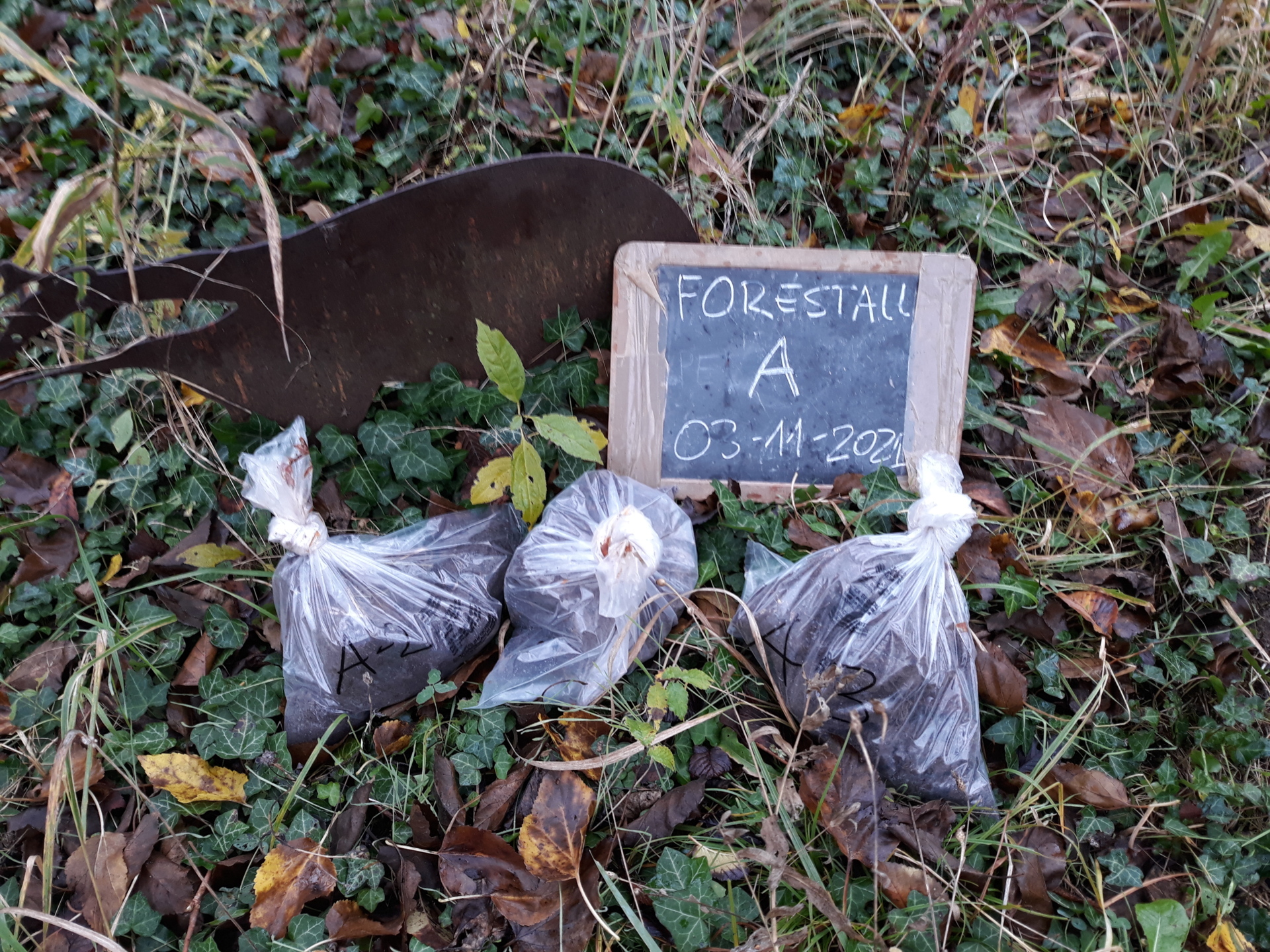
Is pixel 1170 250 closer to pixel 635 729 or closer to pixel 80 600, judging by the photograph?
pixel 635 729

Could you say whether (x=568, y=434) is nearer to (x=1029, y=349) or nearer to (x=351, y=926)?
(x=351, y=926)

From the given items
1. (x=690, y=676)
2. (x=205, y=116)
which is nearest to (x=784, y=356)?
(x=690, y=676)

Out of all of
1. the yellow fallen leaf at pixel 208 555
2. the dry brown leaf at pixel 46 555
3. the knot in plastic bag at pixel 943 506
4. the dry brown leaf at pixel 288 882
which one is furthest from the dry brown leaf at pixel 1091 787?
the dry brown leaf at pixel 46 555

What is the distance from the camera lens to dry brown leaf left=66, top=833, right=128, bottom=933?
4.25 ft

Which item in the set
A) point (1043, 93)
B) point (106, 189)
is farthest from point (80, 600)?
point (1043, 93)

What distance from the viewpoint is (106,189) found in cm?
141

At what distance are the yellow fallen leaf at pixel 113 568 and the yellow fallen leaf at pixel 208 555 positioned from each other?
0.15 m

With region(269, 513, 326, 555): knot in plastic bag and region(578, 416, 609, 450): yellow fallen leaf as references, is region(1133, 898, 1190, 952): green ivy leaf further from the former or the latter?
region(269, 513, 326, 555): knot in plastic bag

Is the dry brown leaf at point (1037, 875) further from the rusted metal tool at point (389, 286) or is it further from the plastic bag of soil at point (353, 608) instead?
the rusted metal tool at point (389, 286)

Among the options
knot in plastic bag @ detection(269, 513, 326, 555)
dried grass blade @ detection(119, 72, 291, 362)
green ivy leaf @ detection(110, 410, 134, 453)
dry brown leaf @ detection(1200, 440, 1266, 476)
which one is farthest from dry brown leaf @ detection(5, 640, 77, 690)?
dry brown leaf @ detection(1200, 440, 1266, 476)

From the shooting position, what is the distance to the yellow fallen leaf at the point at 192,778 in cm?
137

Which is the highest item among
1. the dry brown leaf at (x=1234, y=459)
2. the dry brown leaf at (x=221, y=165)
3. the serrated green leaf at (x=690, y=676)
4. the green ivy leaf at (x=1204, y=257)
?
the dry brown leaf at (x=221, y=165)

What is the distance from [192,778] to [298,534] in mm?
486

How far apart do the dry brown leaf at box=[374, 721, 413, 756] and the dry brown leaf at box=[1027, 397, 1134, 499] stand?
145cm
